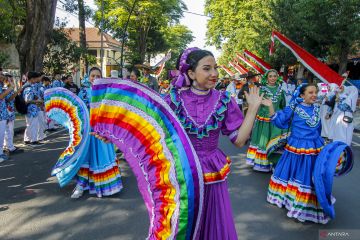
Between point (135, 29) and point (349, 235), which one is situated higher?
point (135, 29)

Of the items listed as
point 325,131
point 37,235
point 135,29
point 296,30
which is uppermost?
point 135,29

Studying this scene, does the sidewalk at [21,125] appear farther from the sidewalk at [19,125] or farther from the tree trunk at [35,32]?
the tree trunk at [35,32]

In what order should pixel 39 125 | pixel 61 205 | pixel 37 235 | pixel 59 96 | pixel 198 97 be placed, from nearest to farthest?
pixel 198 97 < pixel 37 235 < pixel 61 205 < pixel 59 96 < pixel 39 125

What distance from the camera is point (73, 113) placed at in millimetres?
4844

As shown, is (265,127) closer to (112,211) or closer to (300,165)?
(300,165)

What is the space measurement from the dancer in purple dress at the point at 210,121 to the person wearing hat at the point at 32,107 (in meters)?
6.71

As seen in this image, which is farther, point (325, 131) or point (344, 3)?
point (344, 3)

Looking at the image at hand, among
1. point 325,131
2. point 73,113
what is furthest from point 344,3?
point 73,113

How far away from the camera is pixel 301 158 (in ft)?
14.0

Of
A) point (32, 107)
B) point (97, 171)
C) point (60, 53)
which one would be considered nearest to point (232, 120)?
point (97, 171)

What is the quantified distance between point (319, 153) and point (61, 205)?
335 centimetres

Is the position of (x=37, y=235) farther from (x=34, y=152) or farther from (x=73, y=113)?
(x=34, y=152)

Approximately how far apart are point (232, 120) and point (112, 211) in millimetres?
2523

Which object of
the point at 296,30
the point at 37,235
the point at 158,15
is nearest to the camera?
the point at 37,235
